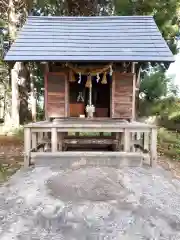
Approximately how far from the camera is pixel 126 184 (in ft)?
19.7

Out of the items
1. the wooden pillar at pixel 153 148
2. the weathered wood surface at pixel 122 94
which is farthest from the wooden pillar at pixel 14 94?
the wooden pillar at pixel 153 148

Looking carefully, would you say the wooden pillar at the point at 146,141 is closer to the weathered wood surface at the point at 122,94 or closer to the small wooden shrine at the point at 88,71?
the small wooden shrine at the point at 88,71

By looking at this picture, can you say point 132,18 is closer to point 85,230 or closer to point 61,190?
point 61,190

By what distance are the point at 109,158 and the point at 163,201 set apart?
225 centimetres

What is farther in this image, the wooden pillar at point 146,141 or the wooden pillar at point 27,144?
the wooden pillar at point 146,141

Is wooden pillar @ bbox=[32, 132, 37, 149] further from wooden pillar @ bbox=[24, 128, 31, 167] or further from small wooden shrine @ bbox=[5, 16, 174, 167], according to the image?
wooden pillar @ bbox=[24, 128, 31, 167]

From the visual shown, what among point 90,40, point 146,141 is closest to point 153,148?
point 146,141

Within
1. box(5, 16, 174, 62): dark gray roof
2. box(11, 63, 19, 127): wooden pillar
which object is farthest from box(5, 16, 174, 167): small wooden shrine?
box(11, 63, 19, 127): wooden pillar

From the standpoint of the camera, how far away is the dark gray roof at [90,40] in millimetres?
8172

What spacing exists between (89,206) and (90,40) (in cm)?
567

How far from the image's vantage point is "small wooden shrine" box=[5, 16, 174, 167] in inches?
301

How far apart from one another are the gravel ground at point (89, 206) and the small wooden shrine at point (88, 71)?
1128 millimetres

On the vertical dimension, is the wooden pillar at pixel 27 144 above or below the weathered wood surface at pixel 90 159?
above

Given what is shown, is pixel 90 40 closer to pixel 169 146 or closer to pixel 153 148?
pixel 153 148
